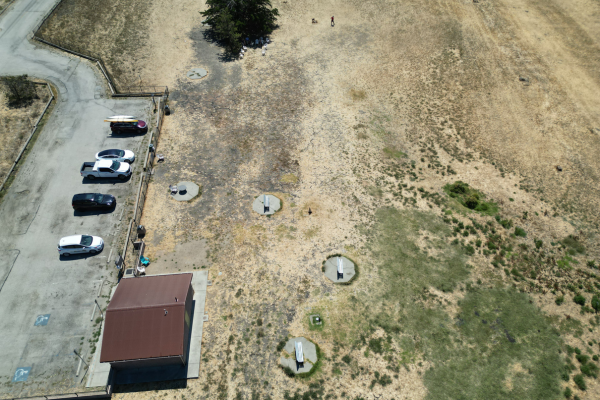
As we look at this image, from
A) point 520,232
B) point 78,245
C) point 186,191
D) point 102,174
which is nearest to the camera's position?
point 78,245

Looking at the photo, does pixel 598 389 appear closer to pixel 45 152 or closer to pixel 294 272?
pixel 294 272

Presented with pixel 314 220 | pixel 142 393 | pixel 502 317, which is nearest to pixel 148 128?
pixel 314 220

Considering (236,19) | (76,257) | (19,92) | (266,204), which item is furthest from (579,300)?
(19,92)

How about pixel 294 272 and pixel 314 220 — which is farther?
pixel 314 220

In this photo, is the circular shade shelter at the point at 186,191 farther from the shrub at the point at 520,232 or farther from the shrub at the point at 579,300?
the shrub at the point at 579,300

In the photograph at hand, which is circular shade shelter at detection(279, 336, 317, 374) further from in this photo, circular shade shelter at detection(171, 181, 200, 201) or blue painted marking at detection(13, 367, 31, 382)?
circular shade shelter at detection(171, 181, 200, 201)

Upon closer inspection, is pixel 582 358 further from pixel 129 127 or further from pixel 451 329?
pixel 129 127
